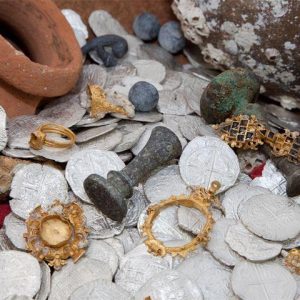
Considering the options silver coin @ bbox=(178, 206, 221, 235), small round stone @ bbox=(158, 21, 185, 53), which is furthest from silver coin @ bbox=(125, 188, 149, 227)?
small round stone @ bbox=(158, 21, 185, 53)

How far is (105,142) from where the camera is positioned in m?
1.79

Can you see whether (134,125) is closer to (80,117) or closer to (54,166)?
(80,117)

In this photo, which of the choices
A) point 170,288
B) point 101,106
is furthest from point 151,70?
point 170,288

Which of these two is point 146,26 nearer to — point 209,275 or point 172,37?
point 172,37

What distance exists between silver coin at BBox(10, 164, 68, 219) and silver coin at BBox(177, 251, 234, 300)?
375mm

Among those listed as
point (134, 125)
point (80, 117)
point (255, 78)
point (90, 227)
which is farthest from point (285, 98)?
point (90, 227)

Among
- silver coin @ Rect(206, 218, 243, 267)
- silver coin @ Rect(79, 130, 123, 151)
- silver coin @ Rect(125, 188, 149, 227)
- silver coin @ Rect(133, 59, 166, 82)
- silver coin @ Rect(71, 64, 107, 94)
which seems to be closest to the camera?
silver coin @ Rect(206, 218, 243, 267)

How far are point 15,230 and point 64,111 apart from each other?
0.43 m

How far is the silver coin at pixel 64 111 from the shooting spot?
184 centimetres

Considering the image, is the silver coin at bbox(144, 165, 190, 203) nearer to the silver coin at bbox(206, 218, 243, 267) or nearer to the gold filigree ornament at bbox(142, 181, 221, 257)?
the gold filigree ornament at bbox(142, 181, 221, 257)

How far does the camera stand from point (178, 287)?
148 centimetres

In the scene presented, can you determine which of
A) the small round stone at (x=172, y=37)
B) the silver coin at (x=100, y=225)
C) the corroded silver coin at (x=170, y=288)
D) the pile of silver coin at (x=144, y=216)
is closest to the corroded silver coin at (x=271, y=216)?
the pile of silver coin at (x=144, y=216)

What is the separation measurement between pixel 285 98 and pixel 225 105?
1.07 ft

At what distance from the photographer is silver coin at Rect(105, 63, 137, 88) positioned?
2068 mm
